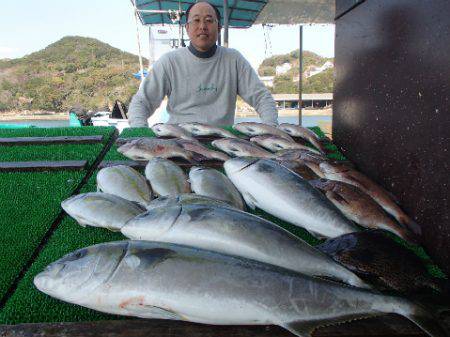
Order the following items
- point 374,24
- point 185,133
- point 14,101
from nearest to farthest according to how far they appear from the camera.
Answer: point 374,24 < point 185,133 < point 14,101

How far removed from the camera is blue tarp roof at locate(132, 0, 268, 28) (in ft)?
31.8

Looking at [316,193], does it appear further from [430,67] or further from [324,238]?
[430,67]

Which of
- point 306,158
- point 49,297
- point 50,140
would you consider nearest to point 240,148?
point 306,158

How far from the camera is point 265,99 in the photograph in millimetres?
5145

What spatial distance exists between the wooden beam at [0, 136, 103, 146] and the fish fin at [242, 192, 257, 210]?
182 centimetres

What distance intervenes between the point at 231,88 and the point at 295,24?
21.6 ft

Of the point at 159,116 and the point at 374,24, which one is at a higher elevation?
the point at 374,24

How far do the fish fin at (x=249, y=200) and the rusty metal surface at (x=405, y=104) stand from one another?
82 centimetres

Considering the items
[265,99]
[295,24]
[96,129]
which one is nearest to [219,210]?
[96,129]

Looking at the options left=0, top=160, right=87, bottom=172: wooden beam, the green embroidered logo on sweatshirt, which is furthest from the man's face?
left=0, top=160, right=87, bottom=172: wooden beam

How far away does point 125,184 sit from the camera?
2.11 meters

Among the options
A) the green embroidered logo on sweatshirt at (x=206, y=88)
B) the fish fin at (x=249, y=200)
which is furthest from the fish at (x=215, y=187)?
the green embroidered logo on sweatshirt at (x=206, y=88)

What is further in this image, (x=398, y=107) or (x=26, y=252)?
(x=398, y=107)

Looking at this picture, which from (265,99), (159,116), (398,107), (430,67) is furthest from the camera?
(159,116)
